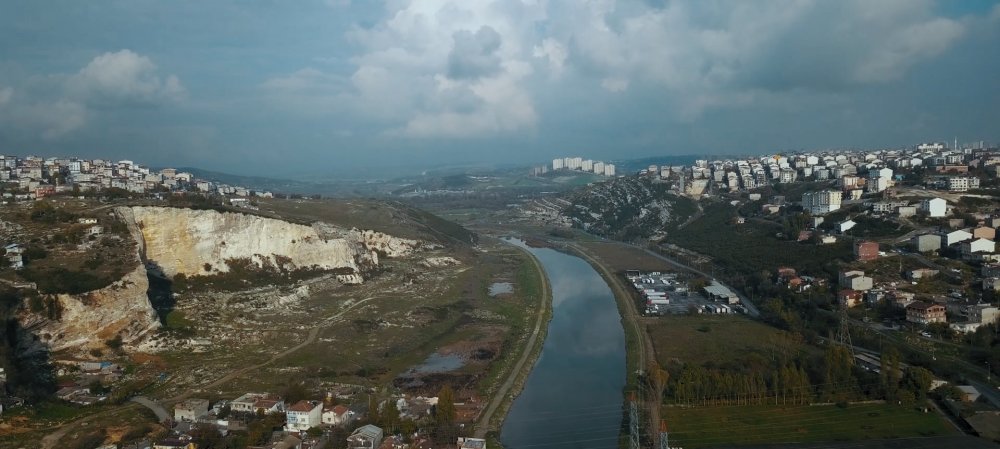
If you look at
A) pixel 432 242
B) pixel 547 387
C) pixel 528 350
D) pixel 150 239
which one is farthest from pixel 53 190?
pixel 547 387

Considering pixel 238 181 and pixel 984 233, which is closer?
pixel 984 233

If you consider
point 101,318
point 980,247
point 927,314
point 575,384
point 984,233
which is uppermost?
point 984,233

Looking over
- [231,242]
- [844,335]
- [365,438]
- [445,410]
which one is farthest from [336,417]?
[231,242]

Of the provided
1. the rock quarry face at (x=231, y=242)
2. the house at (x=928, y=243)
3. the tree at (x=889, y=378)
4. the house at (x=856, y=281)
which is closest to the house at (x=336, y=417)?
the tree at (x=889, y=378)

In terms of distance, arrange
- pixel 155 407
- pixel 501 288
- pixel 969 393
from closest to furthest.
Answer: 1. pixel 155 407
2. pixel 969 393
3. pixel 501 288

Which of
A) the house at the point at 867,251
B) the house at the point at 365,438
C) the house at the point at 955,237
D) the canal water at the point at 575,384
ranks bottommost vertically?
the canal water at the point at 575,384

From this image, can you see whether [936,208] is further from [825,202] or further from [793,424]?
[793,424]

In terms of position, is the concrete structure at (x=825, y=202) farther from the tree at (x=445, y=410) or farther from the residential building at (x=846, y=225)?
the tree at (x=445, y=410)
